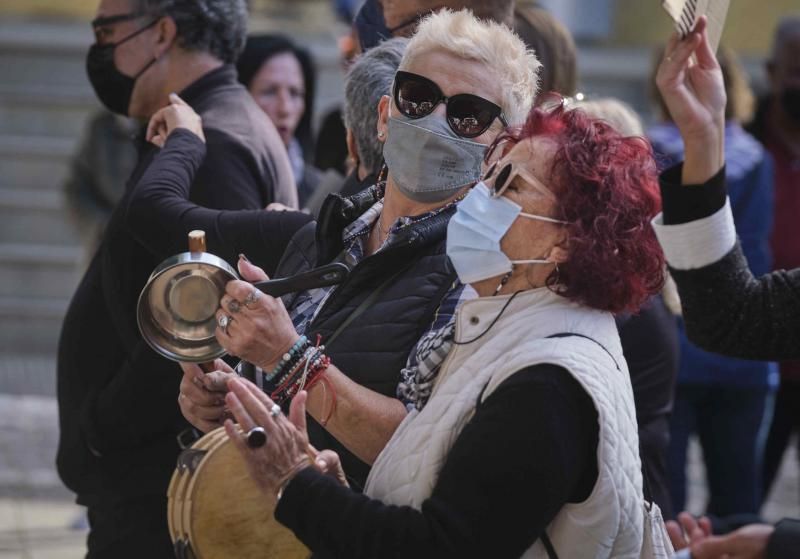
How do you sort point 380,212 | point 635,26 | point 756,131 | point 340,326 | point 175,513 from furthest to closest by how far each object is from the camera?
point 635,26
point 756,131
point 380,212
point 340,326
point 175,513

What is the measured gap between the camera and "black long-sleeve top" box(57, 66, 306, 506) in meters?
3.79

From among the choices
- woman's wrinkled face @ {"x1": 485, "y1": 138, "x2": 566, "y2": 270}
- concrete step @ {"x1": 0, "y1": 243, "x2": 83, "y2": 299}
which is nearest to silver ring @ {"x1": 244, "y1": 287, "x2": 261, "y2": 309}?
woman's wrinkled face @ {"x1": 485, "y1": 138, "x2": 566, "y2": 270}

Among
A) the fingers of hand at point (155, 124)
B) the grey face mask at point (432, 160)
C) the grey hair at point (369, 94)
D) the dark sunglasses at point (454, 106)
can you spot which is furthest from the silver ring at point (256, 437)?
the fingers of hand at point (155, 124)

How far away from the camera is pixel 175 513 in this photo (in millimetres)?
2730

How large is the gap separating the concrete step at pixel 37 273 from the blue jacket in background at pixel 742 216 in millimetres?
5143

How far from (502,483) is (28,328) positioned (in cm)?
776

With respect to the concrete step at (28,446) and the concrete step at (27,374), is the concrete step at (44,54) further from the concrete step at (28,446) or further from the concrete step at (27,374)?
the concrete step at (28,446)

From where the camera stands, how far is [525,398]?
2396 mm

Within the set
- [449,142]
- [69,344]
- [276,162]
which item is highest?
[449,142]

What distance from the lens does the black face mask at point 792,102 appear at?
23.6ft

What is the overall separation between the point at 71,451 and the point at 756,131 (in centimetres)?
448

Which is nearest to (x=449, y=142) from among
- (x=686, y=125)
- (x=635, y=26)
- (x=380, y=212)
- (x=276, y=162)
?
(x=380, y=212)

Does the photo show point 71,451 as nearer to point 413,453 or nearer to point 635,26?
point 413,453

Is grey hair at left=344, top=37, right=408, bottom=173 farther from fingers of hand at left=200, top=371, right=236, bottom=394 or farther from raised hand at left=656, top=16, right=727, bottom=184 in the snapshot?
raised hand at left=656, top=16, right=727, bottom=184
